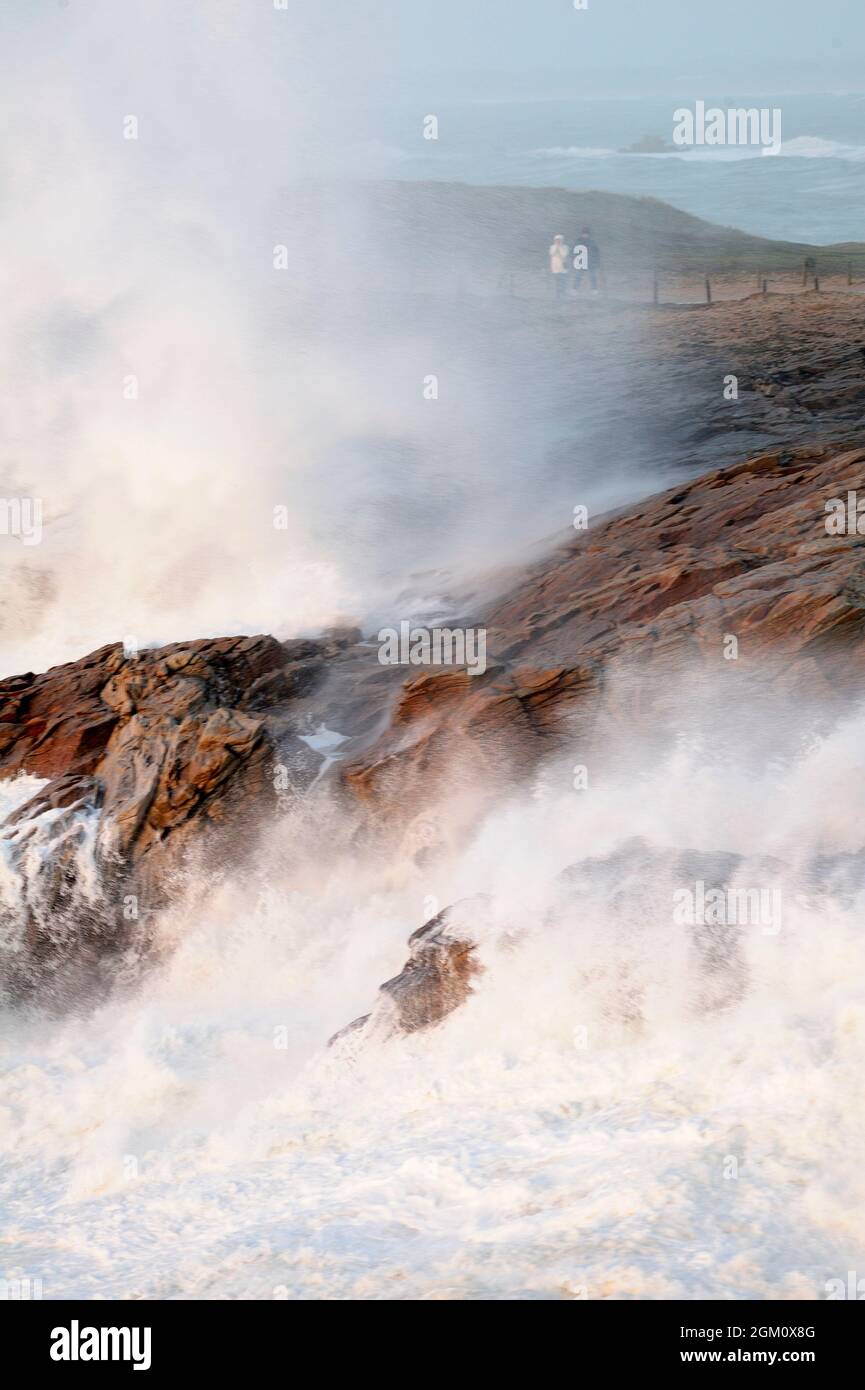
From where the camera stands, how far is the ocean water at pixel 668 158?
51.8m

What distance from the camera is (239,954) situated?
1280 centimetres

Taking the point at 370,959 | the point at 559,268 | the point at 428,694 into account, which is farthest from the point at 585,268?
the point at 370,959

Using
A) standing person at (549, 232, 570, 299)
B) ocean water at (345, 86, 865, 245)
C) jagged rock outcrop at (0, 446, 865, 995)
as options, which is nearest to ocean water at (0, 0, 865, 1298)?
jagged rock outcrop at (0, 446, 865, 995)

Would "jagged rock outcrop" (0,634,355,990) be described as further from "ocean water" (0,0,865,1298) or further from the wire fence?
the wire fence

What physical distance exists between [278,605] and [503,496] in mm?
3925

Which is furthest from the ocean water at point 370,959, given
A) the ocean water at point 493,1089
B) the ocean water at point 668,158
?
the ocean water at point 668,158

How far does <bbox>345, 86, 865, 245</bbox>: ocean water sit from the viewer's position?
51812 millimetres

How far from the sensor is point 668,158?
62562 millimetres

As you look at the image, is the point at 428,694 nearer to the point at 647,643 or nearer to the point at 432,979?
the point at 647,643

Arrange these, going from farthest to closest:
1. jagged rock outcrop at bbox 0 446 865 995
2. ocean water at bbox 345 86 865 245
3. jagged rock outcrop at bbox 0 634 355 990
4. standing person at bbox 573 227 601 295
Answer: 1. ocean water at bbox 345 86 865 245
2. standing person at bbox 573 227 601 295
3. jagged rock outcrop at bbox 0 634 355 990
4. jagged rock outcrop at bbox 0 446 865 995

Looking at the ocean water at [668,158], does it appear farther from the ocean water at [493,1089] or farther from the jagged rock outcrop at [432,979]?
the jagged rock outcrop at [432,979]

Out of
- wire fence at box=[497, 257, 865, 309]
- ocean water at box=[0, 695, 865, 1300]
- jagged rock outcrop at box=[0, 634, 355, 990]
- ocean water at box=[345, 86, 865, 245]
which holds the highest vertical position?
ocean water at box=[345, 86, 865, 245]

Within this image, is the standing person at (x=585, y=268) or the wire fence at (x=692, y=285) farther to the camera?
the standing person at (x=585, y=268)
